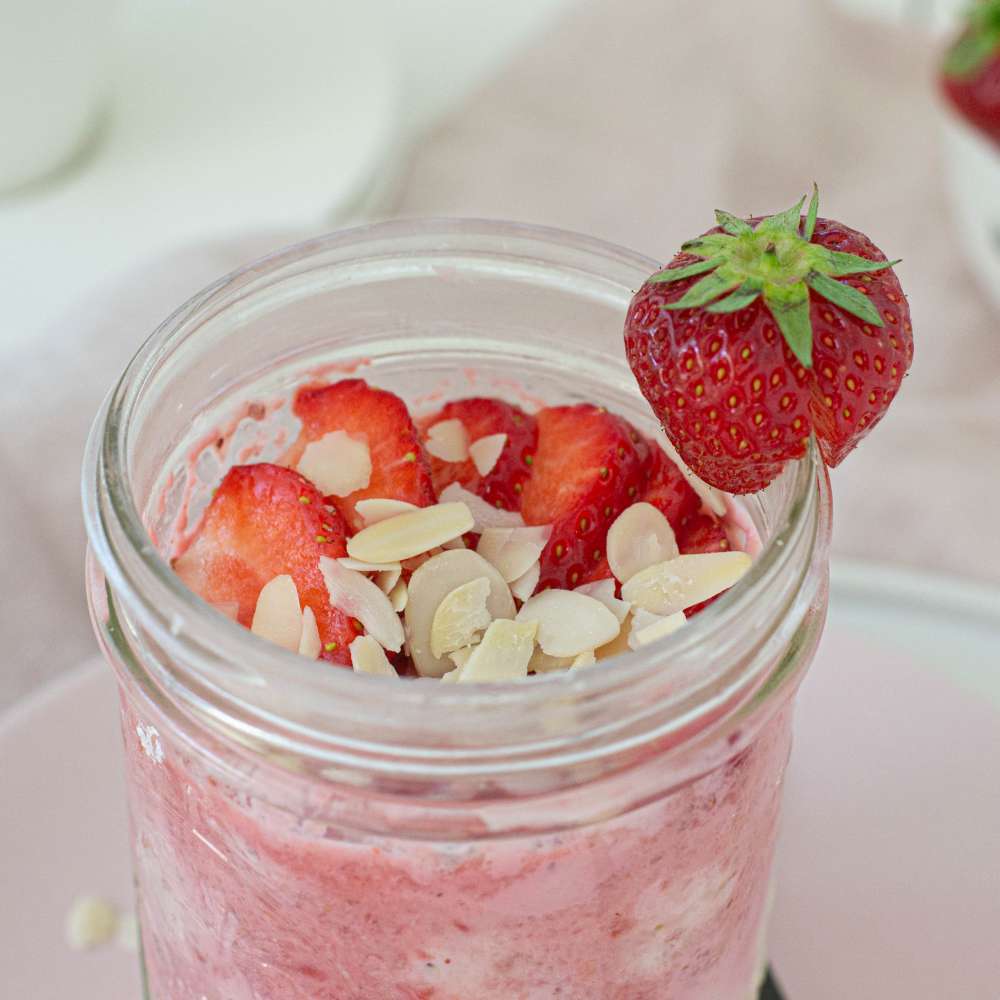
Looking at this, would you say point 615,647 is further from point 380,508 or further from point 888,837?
point 888,837

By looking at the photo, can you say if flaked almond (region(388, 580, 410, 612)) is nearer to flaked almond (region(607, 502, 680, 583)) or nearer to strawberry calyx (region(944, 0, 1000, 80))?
flaked almond (region(607, 502, 680, 583))

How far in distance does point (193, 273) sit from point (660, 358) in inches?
35.7

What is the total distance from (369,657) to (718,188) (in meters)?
1.23

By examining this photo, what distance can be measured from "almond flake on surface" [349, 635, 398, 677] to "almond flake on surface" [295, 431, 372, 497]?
3.7 inches

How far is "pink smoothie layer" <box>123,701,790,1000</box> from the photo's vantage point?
A: 0.53 meters

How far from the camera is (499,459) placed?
28.1 inches

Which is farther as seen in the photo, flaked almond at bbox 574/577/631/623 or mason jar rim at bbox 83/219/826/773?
flaked almond at bbox 574/577/631/623

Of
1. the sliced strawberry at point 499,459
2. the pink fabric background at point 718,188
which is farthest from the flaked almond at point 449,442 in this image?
the pink fabric background at point 718,188

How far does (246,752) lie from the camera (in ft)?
1.72

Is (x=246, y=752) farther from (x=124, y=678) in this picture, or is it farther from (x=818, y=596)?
(x=818, y=596)

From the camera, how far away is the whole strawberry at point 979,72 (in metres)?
1.46

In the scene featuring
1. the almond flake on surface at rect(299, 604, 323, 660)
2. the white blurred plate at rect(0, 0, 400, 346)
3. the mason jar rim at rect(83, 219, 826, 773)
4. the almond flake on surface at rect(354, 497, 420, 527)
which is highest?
the mason jar rim at rect(83, 219, 826, 773)

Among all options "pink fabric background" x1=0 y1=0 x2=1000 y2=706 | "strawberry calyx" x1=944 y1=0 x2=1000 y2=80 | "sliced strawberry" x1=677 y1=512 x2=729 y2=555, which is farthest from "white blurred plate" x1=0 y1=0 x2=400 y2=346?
"sliced strawberry" x1=677 y1=512 x2=729 y2=555

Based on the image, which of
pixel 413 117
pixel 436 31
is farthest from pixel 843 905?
pixel 436 31
